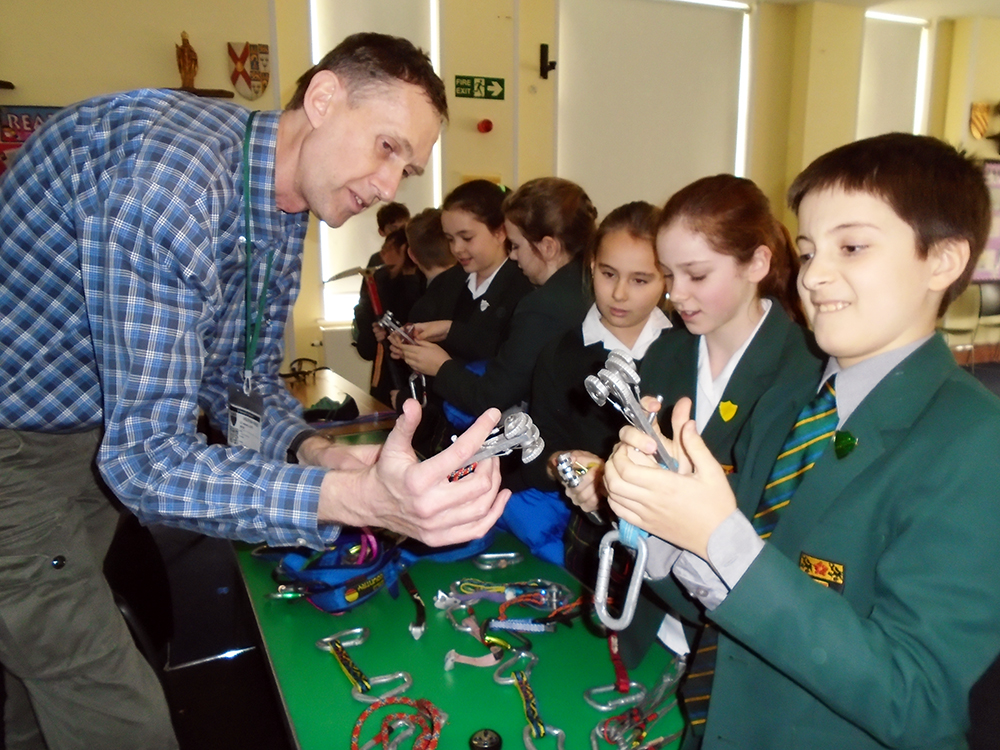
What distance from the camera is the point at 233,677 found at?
6.96 feet

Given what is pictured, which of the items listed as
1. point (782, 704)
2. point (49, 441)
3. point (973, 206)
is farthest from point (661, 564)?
point (49, 441)

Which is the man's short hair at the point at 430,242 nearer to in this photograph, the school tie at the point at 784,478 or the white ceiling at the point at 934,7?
the school tie at the point at 784,478

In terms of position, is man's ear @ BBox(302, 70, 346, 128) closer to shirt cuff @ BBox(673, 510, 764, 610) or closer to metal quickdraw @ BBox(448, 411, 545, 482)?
metal quickdraw @ BBox(448, 411, 545, 482)

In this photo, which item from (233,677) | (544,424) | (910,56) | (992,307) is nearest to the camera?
(544,424)

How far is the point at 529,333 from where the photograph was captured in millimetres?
2326

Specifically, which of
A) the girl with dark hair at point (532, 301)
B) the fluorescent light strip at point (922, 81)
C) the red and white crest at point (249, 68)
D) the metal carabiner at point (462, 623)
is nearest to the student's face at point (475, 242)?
the girl with dark hair at point (532, 301)

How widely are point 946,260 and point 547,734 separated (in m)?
0.89

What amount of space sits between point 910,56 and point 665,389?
7.48 meters

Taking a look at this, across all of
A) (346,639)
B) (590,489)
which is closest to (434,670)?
(346,639)

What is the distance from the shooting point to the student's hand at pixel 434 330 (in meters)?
3.05

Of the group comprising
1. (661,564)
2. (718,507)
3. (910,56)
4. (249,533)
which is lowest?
(661,564)

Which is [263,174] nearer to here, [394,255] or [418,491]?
[418,491]

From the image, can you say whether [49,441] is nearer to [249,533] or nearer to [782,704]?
[249,533]

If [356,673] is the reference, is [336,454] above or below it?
above
